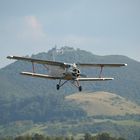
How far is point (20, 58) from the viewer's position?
7462 centimetres

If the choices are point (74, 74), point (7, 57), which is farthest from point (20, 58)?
point (74, 74)

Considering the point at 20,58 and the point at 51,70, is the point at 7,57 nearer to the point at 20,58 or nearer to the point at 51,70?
the point at 20,58

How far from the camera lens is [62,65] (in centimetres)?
7475

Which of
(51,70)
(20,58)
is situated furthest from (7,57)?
(51,70)

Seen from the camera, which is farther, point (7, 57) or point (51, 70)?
point (51, 70)

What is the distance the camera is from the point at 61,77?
74312 mm

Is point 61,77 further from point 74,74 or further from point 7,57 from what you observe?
point 7,57

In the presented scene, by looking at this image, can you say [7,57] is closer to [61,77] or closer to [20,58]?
[20,58]

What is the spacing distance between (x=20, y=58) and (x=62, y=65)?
6.25 metres

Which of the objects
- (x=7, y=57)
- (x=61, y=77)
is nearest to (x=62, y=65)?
(x=61, y=77)

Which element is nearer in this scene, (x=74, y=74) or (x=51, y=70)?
(x=74, y=74)

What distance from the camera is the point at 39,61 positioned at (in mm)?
76062

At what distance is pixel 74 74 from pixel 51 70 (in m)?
6.42

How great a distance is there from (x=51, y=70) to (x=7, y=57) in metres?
8.00
